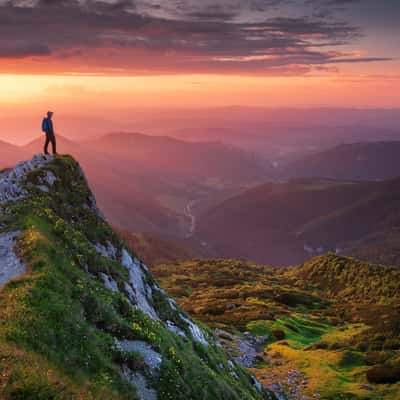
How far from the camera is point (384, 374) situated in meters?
47.3

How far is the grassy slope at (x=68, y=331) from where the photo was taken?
1349 cm

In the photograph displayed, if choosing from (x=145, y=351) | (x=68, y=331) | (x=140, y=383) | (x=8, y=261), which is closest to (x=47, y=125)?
(x=8, y=261)

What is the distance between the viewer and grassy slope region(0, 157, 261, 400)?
1349 cm

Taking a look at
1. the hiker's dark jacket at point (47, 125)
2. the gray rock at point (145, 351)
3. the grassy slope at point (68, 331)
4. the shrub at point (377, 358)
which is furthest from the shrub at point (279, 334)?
the gray rock at point (145, 351)

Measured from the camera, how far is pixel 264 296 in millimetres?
110125

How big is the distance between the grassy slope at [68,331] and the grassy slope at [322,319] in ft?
85.5

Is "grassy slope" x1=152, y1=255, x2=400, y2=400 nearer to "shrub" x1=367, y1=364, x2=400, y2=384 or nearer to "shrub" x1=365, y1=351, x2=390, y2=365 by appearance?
"shrub" x1=365, y1=351, x2=390, y2=365

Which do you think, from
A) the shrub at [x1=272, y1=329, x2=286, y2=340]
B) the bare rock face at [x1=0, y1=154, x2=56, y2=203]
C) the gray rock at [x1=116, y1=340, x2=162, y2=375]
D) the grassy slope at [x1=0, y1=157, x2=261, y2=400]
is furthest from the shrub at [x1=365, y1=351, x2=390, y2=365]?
the bare rock face at [x1=0, y1=154, x2=56, y2=203]

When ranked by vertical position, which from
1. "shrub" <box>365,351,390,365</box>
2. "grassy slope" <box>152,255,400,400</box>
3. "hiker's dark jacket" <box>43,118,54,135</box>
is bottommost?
"grassy slope" <box>152,255,400,400</box>

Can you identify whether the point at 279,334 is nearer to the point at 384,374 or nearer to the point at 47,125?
the point at 384,374

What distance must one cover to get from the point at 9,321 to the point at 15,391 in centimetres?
365

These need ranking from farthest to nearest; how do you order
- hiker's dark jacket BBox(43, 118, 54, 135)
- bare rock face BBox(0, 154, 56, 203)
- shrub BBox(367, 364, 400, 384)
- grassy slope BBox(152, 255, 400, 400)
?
grassy slope BBox(152, 255, 400, 400)
shrub BBox(367, 364, 400, 384)
hiker's dark jacket BBox(43, 118, 54, 135)
bare rock face BBox(0, 154, 56, 203)

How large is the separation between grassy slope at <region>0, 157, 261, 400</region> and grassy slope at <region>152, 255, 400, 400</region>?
85.5 ft

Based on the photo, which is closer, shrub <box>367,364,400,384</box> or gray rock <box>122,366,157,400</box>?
gray rock <box>122,366,157,400</box>
